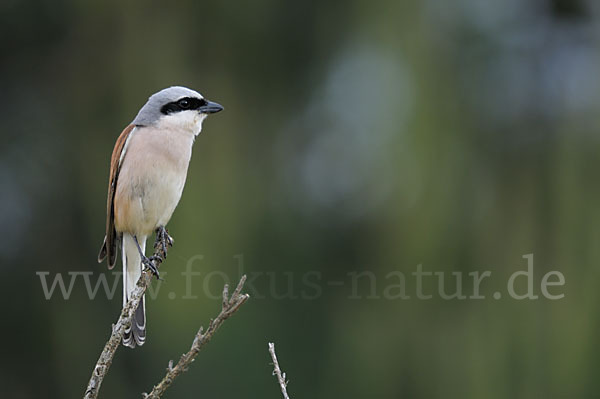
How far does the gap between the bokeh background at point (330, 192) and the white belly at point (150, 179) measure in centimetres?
141

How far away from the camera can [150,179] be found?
122 inches

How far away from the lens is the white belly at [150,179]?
309 centimetres

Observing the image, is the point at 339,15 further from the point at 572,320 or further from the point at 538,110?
the point at 572,320

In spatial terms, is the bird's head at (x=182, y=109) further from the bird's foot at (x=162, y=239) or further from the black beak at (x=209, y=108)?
the bird's foot at (x=162, y=239)

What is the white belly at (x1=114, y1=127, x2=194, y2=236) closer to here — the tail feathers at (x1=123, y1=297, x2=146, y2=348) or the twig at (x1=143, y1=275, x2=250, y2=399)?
the tail feathers at (x1=123, y1=297, x2=146, y2=348)

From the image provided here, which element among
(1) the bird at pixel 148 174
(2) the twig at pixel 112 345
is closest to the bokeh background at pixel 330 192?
(1) the bird at pixel 148 174

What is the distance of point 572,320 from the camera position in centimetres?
441

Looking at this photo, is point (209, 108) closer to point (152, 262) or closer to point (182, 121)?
point (182, 121)

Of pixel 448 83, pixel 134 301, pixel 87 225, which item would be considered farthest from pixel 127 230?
pixel 448 83

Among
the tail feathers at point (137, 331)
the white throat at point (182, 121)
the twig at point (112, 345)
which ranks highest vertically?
the white throat at point (182, 121)

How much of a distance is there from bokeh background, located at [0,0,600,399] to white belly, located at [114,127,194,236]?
141cm

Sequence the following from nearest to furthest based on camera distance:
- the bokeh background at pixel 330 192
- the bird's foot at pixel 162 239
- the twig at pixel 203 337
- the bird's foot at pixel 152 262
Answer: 1. the twig at pixel 203 337
2. the bird's foot at pixel 152 262
3. the bird's foot at pixel 162 239
4. the bokeh background at pixel 330 192

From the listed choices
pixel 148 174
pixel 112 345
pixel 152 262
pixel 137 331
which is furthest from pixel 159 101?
pixel 112 345

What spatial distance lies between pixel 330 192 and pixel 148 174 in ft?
7.39
